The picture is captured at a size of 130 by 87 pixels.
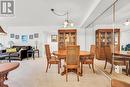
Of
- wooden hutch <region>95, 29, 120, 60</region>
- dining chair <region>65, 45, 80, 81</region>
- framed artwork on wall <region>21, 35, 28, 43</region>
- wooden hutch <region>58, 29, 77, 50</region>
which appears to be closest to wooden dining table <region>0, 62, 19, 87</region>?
dining chair <region>65, 45, 80, 81</region>

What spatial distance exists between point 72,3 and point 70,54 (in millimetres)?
1757

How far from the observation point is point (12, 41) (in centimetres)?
989

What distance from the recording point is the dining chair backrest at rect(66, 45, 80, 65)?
4.21m

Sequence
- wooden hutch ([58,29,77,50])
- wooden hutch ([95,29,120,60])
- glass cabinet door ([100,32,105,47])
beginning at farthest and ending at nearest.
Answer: wooden hutch ([58,29,77,50])
glass cabinet door ([100,32,105,47])
wooden hutch ([95,29,120,60])

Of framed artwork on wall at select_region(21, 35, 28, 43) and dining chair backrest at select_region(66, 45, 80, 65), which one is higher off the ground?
framed artwork on wall at select_region(21, 35, 28, 43)

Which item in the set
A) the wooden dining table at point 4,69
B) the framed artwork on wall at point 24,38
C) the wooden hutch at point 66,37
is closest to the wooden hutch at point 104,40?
the wooden hutch at point 66,37

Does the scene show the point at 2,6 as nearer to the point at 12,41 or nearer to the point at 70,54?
the point at 70,54

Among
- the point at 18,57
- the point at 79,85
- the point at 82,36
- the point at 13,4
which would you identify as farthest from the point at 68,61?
the point at 82,36

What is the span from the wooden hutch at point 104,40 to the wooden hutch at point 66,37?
2.14 metres

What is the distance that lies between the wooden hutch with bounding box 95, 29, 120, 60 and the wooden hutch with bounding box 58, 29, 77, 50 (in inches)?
84.3

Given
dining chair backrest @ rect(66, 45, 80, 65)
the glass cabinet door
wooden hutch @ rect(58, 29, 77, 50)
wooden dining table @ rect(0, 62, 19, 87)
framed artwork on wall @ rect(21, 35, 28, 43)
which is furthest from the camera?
framed artwork on wall @ rect(21, 35, 28, 43)

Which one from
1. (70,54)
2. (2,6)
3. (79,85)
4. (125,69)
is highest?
(2,6)

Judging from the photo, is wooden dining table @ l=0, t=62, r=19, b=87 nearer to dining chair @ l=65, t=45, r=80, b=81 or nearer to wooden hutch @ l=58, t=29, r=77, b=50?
dining chair @ l=65, t=45, r=80, b=81

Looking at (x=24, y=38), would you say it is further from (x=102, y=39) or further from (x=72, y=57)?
(x=72, y=57)
